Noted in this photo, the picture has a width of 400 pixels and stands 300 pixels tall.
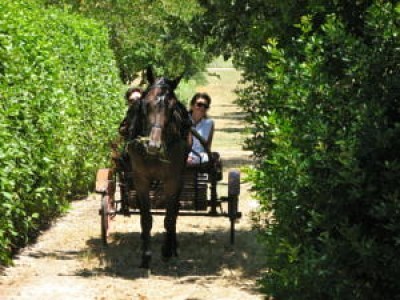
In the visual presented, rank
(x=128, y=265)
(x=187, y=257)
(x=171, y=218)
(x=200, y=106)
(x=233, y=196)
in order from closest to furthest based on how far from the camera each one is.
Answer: (x=128, y=265)
(x=171, y=218)
(x=187, y=257)
(x=233, y=196)
(x=200, y=106)

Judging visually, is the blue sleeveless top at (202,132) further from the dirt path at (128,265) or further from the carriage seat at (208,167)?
the dirt path at (128,265)

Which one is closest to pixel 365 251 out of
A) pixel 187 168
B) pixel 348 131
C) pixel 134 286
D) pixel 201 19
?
pixel 348 131

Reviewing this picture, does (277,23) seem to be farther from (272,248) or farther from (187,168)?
(187,168)

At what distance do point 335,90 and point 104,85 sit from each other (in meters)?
12.0

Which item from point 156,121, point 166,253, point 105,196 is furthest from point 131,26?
point 156,121

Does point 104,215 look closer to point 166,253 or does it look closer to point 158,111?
point 166,253

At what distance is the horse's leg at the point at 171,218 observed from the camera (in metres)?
10.3

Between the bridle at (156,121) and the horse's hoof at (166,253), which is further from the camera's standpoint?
the horse's hoof at (166,253)

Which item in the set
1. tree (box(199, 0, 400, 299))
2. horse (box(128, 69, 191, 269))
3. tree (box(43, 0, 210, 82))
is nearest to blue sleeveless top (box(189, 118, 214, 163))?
horse (box(128, 69, 191, 269))

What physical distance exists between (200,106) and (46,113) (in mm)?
2192

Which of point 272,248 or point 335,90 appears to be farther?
point 272,248

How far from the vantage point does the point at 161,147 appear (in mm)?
9180

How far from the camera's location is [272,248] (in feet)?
18.6

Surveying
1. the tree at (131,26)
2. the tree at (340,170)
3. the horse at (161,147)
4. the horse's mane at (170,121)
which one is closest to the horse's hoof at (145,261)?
the horse at (161,147)
